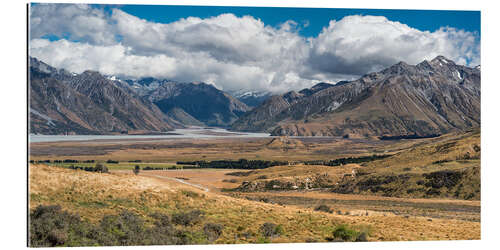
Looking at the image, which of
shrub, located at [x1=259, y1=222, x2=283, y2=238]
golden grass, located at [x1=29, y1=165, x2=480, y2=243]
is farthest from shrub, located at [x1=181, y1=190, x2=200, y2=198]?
shrub, located at [x1=259, y1=222, x2=283, y2=238]

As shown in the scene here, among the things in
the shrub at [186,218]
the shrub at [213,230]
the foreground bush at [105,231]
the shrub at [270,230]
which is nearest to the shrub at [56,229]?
the foreground bush at [105,231]

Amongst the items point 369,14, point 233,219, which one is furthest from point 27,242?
point 369,14

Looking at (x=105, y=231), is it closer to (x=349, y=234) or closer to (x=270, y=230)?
(x=270, y=230)

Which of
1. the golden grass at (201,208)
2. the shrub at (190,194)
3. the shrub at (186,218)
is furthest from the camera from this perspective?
the shrub at (190,194)

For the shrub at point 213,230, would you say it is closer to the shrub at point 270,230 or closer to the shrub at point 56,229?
the shrub at point 270,230

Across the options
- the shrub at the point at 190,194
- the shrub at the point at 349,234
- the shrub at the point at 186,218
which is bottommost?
the shrub at the point at 349,234

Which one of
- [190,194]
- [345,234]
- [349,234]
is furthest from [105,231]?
[349,234]

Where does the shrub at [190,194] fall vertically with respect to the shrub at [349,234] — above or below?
above
